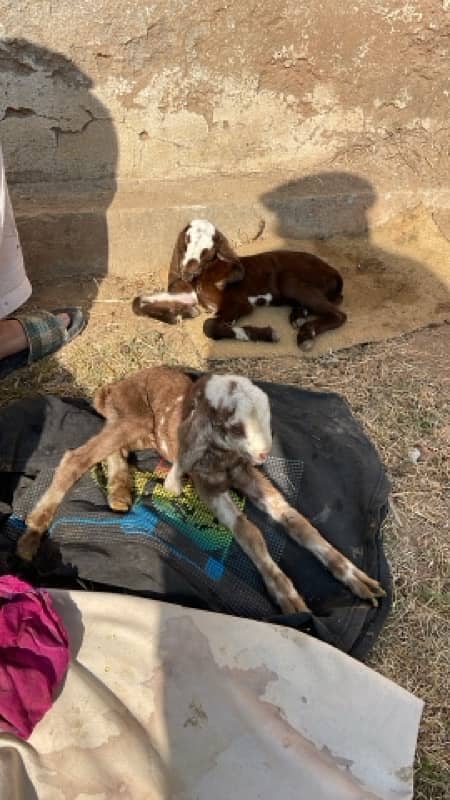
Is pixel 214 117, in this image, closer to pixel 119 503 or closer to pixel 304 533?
pixel 119 503

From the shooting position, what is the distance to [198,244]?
4.91m

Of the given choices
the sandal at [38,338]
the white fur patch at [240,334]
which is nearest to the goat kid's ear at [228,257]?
the white fur patch at [240,334]

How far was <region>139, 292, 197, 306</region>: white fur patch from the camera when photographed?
5051 millimetres

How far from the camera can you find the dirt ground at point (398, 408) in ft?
10.4

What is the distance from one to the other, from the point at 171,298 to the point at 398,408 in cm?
172

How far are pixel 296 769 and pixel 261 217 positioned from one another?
4111 mm

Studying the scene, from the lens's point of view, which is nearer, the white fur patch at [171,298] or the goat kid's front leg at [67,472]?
the goat kid's front leg at [67,472]

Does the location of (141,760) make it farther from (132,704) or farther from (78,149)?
(78,149)

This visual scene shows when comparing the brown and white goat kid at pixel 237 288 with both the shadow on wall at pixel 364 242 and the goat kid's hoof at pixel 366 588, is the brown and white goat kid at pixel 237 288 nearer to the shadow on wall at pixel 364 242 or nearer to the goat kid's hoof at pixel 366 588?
the shadow on wall at pixel 364 242

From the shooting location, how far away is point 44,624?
9.08 ft

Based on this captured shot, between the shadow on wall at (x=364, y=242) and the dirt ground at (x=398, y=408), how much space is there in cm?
47

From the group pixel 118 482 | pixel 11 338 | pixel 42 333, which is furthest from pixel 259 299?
pixel 118 482

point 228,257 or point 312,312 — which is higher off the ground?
point 228,257

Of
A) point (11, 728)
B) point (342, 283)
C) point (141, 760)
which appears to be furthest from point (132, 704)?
point (342, 283)
